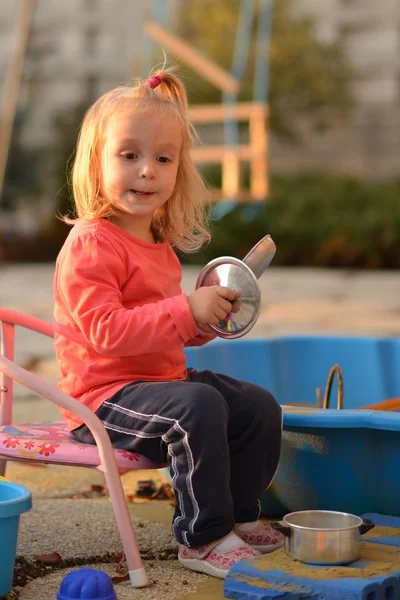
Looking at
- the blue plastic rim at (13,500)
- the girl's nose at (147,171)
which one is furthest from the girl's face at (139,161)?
the blue plastic rim at (13,500)

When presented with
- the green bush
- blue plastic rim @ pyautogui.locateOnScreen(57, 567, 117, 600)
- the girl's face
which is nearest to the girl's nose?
the girl's face

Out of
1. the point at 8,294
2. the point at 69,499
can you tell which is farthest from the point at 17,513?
the point at 8,294

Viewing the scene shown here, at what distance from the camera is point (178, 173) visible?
216 centimetres

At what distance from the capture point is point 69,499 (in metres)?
2.44

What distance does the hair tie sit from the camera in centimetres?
210

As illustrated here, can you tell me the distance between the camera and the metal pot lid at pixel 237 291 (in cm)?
185

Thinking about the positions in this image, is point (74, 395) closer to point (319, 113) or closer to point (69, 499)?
point (69, 499)

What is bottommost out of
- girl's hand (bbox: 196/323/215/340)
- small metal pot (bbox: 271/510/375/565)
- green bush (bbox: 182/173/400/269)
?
small metal pot (bbox: 271/510/375/565)

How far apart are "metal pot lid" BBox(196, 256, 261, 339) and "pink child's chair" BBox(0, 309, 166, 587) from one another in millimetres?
284

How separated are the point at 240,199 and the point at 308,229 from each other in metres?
2.81

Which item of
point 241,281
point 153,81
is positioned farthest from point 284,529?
point 153,81

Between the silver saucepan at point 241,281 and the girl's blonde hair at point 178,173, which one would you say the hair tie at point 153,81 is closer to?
the girl's blonde hair at point 178,173

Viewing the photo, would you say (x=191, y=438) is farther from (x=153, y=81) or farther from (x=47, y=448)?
(x=153, y=81)

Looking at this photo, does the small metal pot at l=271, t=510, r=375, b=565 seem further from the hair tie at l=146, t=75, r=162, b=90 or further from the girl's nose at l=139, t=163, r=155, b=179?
the hair tie at l=146, t=75, r=162, b=90
